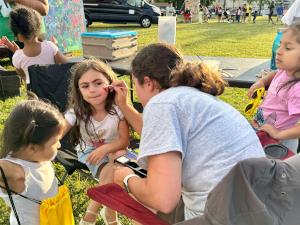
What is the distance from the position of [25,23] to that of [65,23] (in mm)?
5388

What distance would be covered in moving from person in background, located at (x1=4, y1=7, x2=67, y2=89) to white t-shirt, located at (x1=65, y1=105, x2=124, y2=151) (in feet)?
3.40

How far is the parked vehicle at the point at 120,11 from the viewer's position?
54.9ft

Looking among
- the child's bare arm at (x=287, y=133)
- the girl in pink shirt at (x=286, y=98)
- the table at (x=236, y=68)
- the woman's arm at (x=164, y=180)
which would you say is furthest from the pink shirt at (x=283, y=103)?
the woman's arm at (x=164, y=180)

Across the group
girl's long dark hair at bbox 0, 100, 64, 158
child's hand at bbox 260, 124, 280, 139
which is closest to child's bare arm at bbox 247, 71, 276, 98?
child's hand at bbox 260, 124, 280, 139

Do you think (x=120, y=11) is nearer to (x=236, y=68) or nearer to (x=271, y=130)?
(x=236, y=68)

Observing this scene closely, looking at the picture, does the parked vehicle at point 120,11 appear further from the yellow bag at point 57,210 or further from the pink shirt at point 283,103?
the yellow bag at point 57,210

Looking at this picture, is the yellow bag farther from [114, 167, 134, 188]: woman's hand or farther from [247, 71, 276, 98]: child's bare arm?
[247, 71, 276, 98]: child's bare arm

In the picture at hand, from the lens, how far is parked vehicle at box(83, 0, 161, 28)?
16719mm

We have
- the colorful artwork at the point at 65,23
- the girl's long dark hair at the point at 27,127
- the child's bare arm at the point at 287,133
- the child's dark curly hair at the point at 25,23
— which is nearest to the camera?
→ the girl's long dark hair at the point at 27,127

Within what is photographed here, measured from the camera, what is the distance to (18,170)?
1632 mm

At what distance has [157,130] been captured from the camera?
4.23ft

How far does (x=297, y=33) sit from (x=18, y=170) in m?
1.68

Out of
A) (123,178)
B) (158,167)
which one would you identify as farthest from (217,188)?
(123,178)

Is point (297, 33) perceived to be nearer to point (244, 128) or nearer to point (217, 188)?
point (244, 128)
